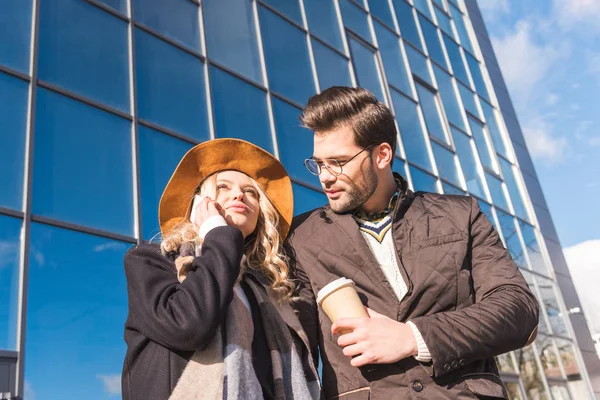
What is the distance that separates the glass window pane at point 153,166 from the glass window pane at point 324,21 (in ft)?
15.3

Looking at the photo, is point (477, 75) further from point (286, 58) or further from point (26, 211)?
point (26, 211)

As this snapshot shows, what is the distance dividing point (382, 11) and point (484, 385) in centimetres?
1230

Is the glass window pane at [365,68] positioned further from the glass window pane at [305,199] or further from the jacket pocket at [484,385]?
→ the jacket pocket at [484,385]

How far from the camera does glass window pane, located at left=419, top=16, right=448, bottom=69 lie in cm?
1459

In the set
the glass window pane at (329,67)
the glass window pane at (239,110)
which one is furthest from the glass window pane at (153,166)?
the glass window pane at (329,67)

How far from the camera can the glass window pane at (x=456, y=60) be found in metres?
15.4

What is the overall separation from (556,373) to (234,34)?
1011 cm

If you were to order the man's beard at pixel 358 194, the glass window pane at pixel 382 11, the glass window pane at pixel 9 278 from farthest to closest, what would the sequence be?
the glass window pane at pixel 382 11
the glass window pane at pixel 9 278
the man's beard at pixel 358 194

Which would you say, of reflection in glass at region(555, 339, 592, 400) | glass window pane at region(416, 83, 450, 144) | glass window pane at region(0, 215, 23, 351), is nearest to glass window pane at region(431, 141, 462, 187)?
glass window pane at region(416, 83, 450, 144)

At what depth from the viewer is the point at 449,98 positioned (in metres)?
14.2

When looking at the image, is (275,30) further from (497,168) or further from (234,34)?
(497,168)

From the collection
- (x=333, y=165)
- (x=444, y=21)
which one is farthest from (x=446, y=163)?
(x=333, y=165)

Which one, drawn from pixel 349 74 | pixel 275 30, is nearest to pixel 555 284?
pixel 349 74

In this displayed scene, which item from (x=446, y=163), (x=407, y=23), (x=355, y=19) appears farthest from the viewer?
(x=407, y=23)
